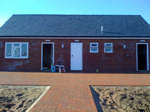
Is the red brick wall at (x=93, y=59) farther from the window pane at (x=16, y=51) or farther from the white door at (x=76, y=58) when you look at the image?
the window pane at (x=16, y=51)

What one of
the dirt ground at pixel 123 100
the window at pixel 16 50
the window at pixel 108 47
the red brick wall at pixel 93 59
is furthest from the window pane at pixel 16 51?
the dirt ground at pixel 123 100

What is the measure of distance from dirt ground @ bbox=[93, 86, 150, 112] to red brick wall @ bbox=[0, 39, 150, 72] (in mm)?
7094

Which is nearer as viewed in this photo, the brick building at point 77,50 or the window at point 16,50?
the brick building at point 77,50

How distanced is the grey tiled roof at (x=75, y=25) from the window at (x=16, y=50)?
948 mm

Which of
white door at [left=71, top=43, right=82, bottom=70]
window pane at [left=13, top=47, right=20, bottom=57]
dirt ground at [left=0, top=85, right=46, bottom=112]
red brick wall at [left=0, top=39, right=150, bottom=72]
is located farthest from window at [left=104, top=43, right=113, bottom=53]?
dirt ground at [left=0, top=85, right=46, bottom=112]

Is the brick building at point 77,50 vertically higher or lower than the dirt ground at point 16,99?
higher

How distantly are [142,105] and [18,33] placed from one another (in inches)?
483

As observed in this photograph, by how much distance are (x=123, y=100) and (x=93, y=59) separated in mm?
8178

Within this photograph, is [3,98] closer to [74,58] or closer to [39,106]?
[39,106]

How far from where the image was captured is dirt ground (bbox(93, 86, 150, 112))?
433 centimetres

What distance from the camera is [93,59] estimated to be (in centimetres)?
1308

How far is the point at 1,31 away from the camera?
13883 millimetres

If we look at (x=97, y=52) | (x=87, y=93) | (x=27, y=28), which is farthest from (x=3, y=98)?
(x=27, y=28)

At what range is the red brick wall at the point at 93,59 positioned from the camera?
515 inches
